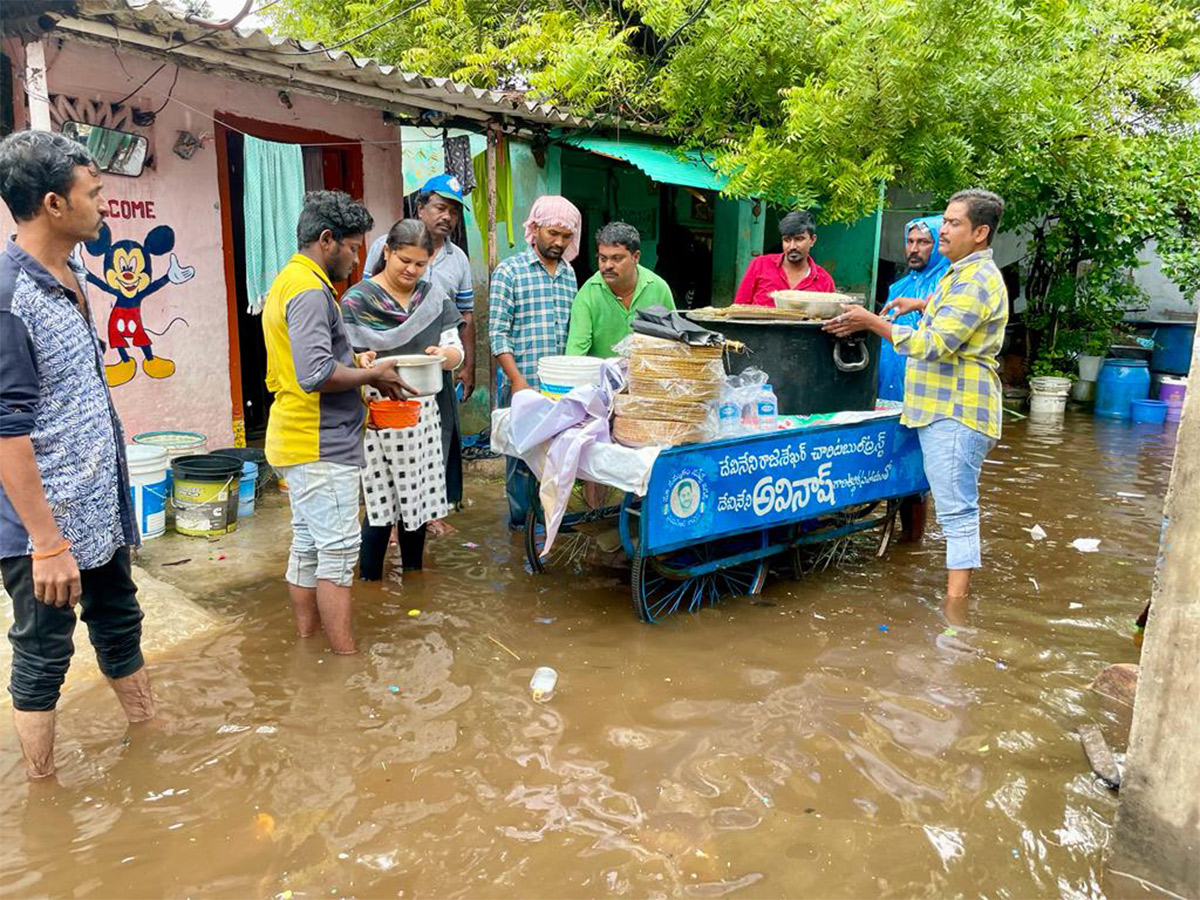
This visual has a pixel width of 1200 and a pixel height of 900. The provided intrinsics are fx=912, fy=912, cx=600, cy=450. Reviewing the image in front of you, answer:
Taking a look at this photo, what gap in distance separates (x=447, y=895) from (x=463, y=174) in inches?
245

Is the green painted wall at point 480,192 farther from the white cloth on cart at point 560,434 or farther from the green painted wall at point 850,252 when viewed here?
the white cloth on cart at point 560,434

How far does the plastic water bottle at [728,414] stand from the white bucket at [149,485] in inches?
134

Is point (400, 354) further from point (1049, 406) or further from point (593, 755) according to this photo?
point (1049, 406)

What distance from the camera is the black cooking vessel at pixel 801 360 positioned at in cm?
490

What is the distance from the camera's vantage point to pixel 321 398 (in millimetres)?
3729

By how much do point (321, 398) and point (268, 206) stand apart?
347 centimetres

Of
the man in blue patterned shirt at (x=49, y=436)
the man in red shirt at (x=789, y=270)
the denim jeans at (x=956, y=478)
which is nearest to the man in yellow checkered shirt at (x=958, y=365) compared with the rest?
the denim jeans at (x=956, y=478)

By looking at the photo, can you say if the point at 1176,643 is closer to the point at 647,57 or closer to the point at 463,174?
the point at 463,174

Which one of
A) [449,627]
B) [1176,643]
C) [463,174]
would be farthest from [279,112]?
[1176,643]

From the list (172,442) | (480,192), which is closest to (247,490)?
(172,442)

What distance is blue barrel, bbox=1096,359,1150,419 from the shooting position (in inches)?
444

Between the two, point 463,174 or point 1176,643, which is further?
point 463,174

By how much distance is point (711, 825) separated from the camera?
9.57ft

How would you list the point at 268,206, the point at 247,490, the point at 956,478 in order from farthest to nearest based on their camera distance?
the point at 268,206
the point at 247,490
the point at 956,478
